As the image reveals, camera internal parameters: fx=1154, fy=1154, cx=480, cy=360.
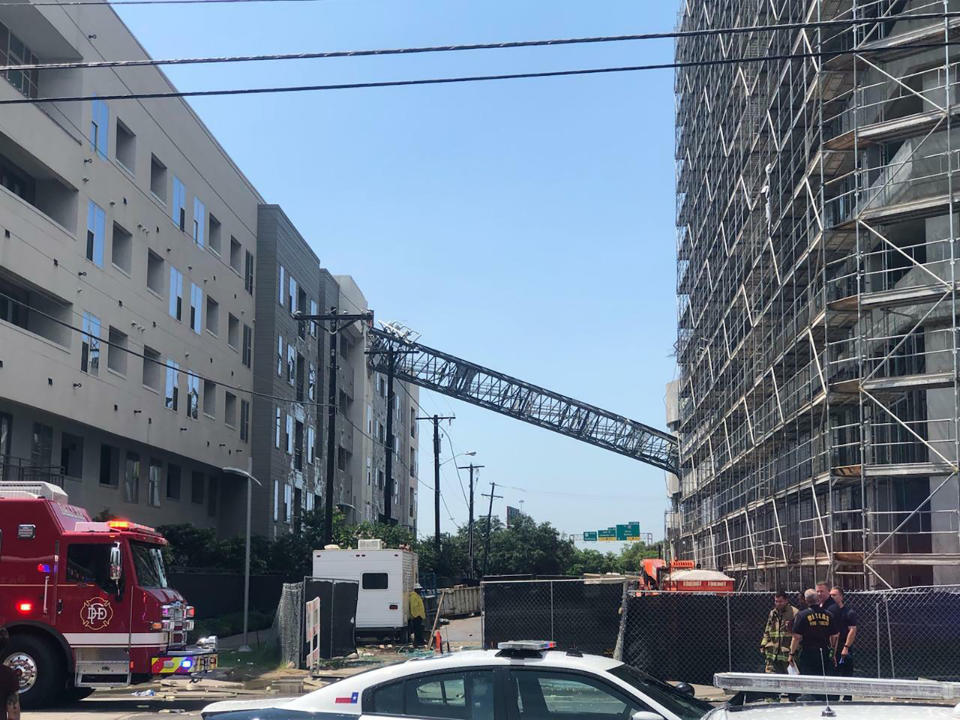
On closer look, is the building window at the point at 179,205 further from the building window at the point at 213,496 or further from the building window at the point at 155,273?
the building window at the point at 213,496

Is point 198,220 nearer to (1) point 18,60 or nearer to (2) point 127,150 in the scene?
(2) point 127,150

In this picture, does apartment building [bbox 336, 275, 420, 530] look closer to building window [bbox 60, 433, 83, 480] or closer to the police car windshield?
building window [bbox 60, 433, 83, 480]

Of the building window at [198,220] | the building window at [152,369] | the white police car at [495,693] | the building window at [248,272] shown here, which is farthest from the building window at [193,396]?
the white police car at [495,693]

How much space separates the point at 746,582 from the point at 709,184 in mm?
16567

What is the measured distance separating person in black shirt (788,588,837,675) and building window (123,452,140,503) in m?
27.1

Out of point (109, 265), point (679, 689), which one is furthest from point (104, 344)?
point (679, 689)

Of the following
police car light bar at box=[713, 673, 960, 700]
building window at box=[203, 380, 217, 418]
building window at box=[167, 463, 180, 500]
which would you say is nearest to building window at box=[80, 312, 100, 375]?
building window at box=[167, 463, 180, 500]

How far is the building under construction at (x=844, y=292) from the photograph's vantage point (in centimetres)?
2389

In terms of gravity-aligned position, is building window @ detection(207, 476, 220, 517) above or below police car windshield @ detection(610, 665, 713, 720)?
above

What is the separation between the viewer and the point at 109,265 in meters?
33.6

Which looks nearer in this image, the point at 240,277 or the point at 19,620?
the point at 19,620

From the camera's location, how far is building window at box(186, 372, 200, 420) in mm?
40953

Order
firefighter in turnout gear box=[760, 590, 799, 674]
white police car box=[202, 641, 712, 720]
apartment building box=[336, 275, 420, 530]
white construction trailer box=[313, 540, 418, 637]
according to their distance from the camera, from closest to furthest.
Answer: white police car box=[202, 641, 712, 720] < firefighter in turnout gear box=[760, 590, 799, 674] < white construction trailer box=[313, 540, 418, 637] < apartment building box=[336, 275, 420, 530]

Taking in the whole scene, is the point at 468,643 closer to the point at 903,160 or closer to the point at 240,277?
the point at 903,160
